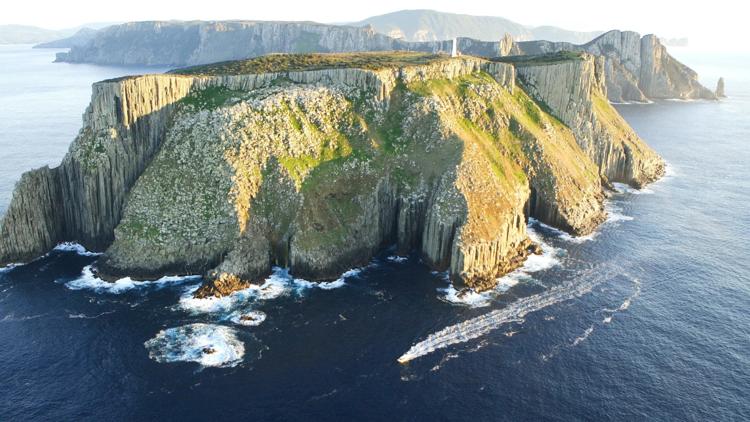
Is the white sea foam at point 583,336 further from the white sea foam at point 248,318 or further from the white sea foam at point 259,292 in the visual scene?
the white sea foam at point 248,318


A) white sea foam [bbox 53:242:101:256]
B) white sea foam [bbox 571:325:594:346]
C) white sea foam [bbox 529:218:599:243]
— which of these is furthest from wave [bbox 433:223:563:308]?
white sea foam [bbox 53:242:101:256]

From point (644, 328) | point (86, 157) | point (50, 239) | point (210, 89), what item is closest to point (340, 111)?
point (210, 89)

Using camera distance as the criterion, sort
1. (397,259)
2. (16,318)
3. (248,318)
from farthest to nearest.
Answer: (397,259) → (248,318) → (16,318)

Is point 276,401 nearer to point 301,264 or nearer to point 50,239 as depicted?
point 301,264

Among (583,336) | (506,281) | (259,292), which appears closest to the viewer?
(583,336)

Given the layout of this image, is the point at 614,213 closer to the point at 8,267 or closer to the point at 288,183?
the point at 288,183

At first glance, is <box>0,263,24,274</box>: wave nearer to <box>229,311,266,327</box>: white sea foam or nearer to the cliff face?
the cliff face

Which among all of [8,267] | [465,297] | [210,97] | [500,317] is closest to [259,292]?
[465,297]

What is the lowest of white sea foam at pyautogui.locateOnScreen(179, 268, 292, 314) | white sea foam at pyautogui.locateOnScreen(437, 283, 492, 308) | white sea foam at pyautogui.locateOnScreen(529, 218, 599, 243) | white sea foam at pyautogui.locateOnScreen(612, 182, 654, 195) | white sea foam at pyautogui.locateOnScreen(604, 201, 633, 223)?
white sea foam at pyautogui.locateOnScreen(179, 268, 292, 314)
